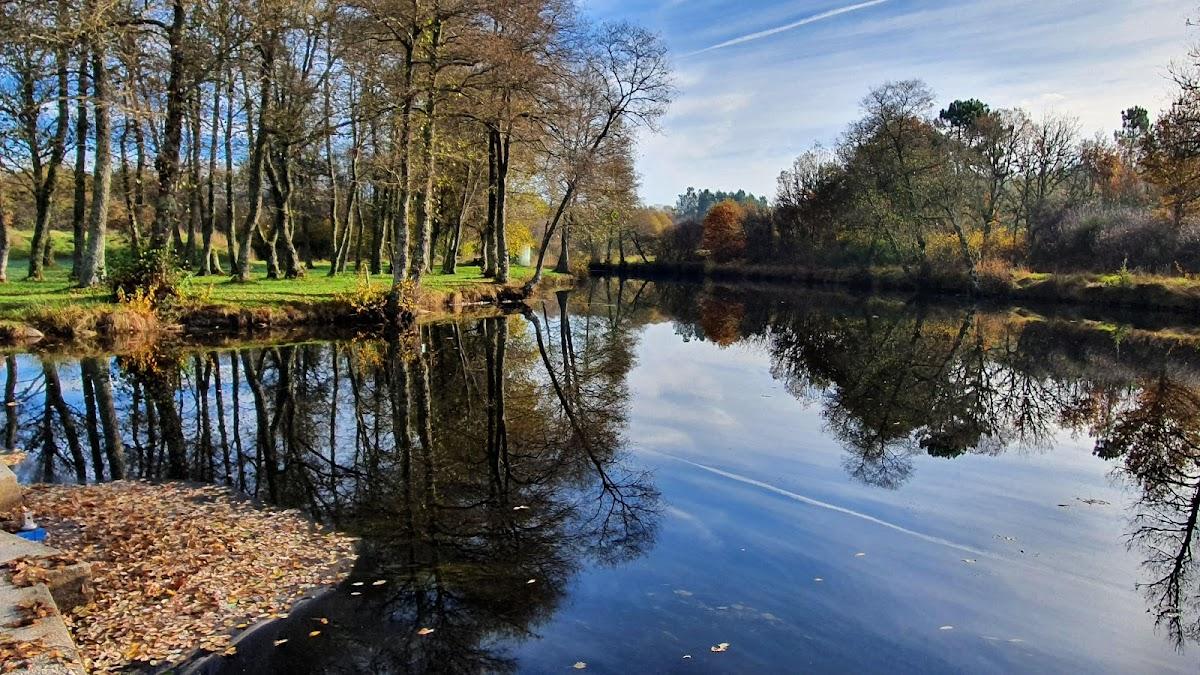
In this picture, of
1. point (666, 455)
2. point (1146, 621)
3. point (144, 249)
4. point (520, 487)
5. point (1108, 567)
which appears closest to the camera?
point (1146, 621)

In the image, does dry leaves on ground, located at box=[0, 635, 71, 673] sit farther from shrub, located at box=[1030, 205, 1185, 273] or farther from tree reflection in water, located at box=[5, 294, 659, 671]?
shrub, located at box=[1030, 205, 1185, 273]

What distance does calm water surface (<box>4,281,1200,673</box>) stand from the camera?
18.7 feet

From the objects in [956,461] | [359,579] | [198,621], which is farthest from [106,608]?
[956,461]

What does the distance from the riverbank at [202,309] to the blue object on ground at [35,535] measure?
14318 millimetres

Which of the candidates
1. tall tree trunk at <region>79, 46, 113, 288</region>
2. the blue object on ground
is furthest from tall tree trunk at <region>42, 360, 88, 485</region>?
tall tree trunk at <region>79, 46, 113, 288</region>

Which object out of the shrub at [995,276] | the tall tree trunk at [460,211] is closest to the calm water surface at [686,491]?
the tall tree trunk at [460,211]

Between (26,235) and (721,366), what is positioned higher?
(26,235)

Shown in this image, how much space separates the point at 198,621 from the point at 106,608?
0.70 meters

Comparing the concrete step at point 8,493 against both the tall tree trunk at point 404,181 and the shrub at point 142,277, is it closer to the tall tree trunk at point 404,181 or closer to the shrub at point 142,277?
the shrub at point 142,277

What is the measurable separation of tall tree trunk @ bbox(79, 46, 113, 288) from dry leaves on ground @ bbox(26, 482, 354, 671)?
14468 mm

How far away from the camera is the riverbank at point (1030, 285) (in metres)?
32.4

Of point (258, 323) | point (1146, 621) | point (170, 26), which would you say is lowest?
point (1146, 621)

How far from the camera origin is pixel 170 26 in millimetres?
20188

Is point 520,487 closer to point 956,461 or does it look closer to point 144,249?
point 956,461
